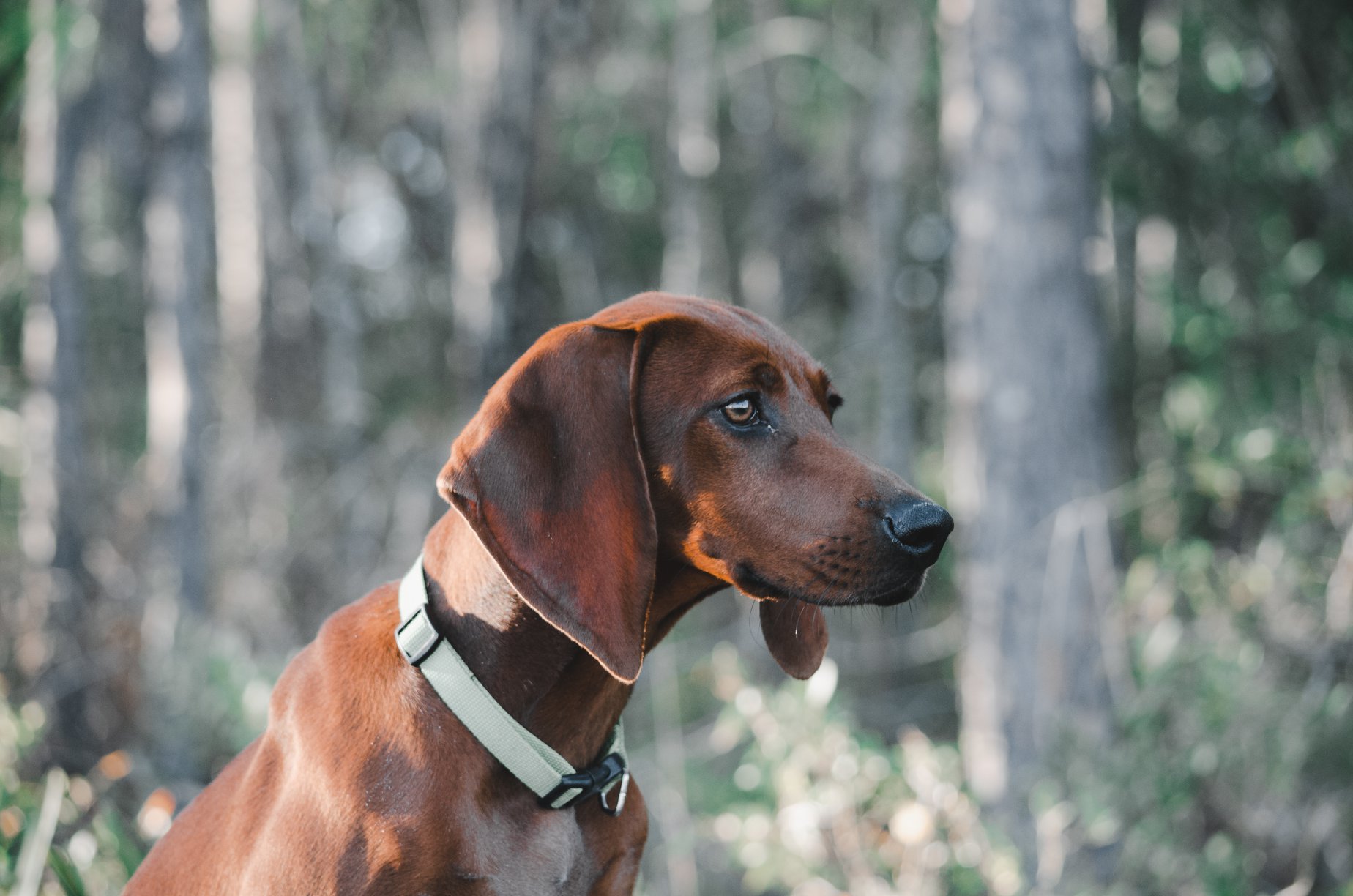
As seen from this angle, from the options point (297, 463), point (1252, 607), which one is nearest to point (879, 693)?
point (1252, 607)

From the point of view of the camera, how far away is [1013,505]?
5035 mm

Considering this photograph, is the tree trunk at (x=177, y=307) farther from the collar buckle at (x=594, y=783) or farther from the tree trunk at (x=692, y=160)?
the collar buckle at (x=594, y=783)

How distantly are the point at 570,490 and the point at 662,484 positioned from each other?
0.75 ft

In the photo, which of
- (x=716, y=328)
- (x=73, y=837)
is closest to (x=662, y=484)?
(x=716, y=328)

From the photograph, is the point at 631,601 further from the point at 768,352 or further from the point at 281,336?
the point at 281,336

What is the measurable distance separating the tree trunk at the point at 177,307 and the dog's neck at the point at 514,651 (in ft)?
17.2

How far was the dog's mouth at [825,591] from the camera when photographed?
2.06 metres

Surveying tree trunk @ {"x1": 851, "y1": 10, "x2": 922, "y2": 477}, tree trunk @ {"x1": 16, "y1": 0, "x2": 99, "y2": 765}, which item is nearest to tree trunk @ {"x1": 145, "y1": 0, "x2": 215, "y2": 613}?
tree trunk @ {"x1": 16, "y1": 0, "x2": 99, "y2": 765}

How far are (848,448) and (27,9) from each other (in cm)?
493

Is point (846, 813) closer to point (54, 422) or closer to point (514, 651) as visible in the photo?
point (514, 651)

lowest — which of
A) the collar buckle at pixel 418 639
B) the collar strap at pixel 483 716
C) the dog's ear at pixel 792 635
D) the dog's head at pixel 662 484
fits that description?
the dog's ear at pixel 792 635

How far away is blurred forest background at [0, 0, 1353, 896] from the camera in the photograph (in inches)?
165

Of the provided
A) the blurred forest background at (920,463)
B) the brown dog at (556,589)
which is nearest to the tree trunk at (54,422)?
the blurred forest background at (920,463)

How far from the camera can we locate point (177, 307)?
6.79 metres
